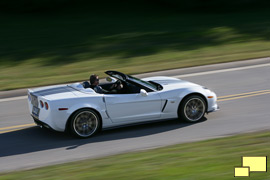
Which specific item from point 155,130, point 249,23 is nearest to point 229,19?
point 249,23

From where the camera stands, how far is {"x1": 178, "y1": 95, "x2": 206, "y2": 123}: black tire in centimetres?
1039

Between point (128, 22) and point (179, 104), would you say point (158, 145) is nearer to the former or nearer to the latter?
point (179, 104)

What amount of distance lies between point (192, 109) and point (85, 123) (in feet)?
7.74

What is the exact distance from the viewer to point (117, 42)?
19.9 metres

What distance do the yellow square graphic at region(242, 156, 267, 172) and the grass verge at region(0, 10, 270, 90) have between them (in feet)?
27.3

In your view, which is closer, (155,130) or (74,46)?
(155,130)

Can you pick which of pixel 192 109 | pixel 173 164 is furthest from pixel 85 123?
pixel 173 164

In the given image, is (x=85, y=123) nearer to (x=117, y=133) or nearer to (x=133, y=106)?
(x=117, y=133)

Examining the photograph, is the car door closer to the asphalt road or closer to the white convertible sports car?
the white convertible sports car

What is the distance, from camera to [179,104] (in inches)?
408

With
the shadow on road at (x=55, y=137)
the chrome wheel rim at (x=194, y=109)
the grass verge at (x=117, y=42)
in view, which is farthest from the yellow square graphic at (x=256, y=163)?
the grass verge at (x=117, y=42)

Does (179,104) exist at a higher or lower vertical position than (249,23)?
lower

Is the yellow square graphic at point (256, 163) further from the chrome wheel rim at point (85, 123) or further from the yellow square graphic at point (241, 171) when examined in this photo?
the chrome wheel rim at point (85, 123)

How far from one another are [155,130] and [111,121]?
97cm
